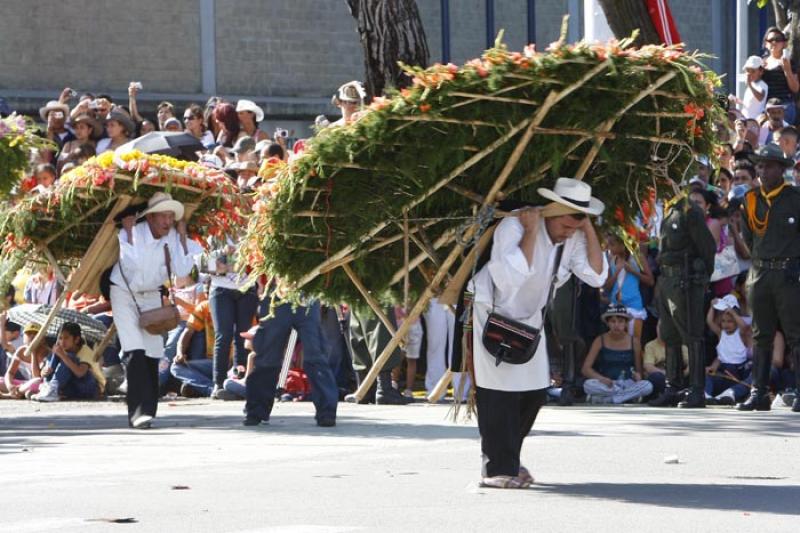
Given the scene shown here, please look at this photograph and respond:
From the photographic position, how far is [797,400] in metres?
15.5

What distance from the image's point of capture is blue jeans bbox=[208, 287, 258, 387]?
60.2 feet

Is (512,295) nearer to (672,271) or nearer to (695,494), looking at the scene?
(695,494)

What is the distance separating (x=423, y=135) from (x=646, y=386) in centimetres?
759

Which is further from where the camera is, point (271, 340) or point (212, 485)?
point (271, 340)

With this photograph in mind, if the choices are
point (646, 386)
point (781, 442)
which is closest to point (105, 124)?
point (646, 386)

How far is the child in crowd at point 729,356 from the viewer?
55.7 feet

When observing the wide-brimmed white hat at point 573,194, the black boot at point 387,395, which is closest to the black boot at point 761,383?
the black boot at point 387,395

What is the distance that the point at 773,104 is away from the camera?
66.8ft

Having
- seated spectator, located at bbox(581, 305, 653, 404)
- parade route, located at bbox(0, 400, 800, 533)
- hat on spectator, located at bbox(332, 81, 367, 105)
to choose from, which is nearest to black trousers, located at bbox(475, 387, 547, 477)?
parade route, located at bbox(0, 400, 800, 533)

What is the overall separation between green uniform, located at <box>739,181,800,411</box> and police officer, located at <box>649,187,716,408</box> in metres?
0.55

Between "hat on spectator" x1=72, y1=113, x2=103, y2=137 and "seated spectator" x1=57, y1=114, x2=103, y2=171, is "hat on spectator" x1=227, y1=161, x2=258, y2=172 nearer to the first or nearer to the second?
"seated spectator" x1=57, y1=114, x2=103, y2=171

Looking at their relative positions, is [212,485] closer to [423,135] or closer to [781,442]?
[423,135]

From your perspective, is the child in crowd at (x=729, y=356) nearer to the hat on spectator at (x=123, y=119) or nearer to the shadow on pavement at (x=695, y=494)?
the shadow on pavement at (x=695, y=494)

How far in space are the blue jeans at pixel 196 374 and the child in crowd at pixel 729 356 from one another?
5.45 m
